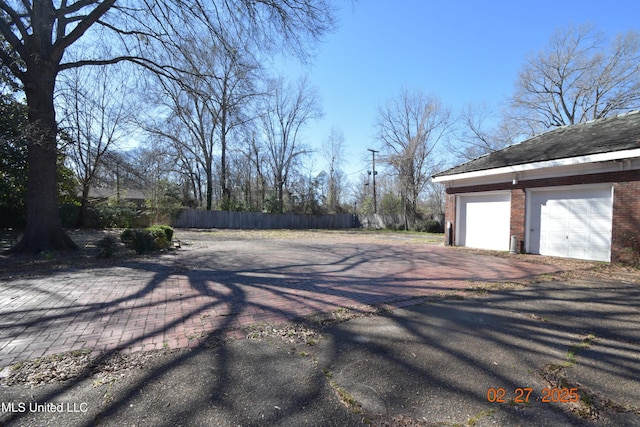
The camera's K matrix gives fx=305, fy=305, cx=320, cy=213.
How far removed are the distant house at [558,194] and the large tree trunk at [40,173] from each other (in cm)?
1372

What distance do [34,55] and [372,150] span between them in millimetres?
32287

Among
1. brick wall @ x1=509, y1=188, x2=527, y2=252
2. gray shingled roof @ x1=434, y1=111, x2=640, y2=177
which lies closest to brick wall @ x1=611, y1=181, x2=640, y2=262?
gray shingled roof @ x1=434, y1=111, x2=640, y2=177

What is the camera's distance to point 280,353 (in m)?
2.95

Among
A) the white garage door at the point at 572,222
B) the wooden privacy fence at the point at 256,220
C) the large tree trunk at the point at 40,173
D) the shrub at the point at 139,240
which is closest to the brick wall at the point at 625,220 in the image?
the white garage door at the point at 572,222

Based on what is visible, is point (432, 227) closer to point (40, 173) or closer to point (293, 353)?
point (40, 173)

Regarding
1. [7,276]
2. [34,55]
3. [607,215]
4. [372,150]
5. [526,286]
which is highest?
[372,150]

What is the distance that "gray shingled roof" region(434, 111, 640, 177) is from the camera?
8.38 m

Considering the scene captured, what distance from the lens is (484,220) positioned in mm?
11812

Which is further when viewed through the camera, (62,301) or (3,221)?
(3,221)

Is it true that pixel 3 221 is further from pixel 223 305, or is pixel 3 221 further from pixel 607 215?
pixel 607 215

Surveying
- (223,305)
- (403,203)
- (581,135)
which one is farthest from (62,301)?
(403,203)

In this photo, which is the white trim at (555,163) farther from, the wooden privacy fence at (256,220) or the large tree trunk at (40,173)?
the wooden privacy fence at (256,220)

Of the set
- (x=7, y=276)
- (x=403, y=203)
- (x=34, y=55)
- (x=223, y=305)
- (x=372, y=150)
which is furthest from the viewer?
(x=372, y=150)
